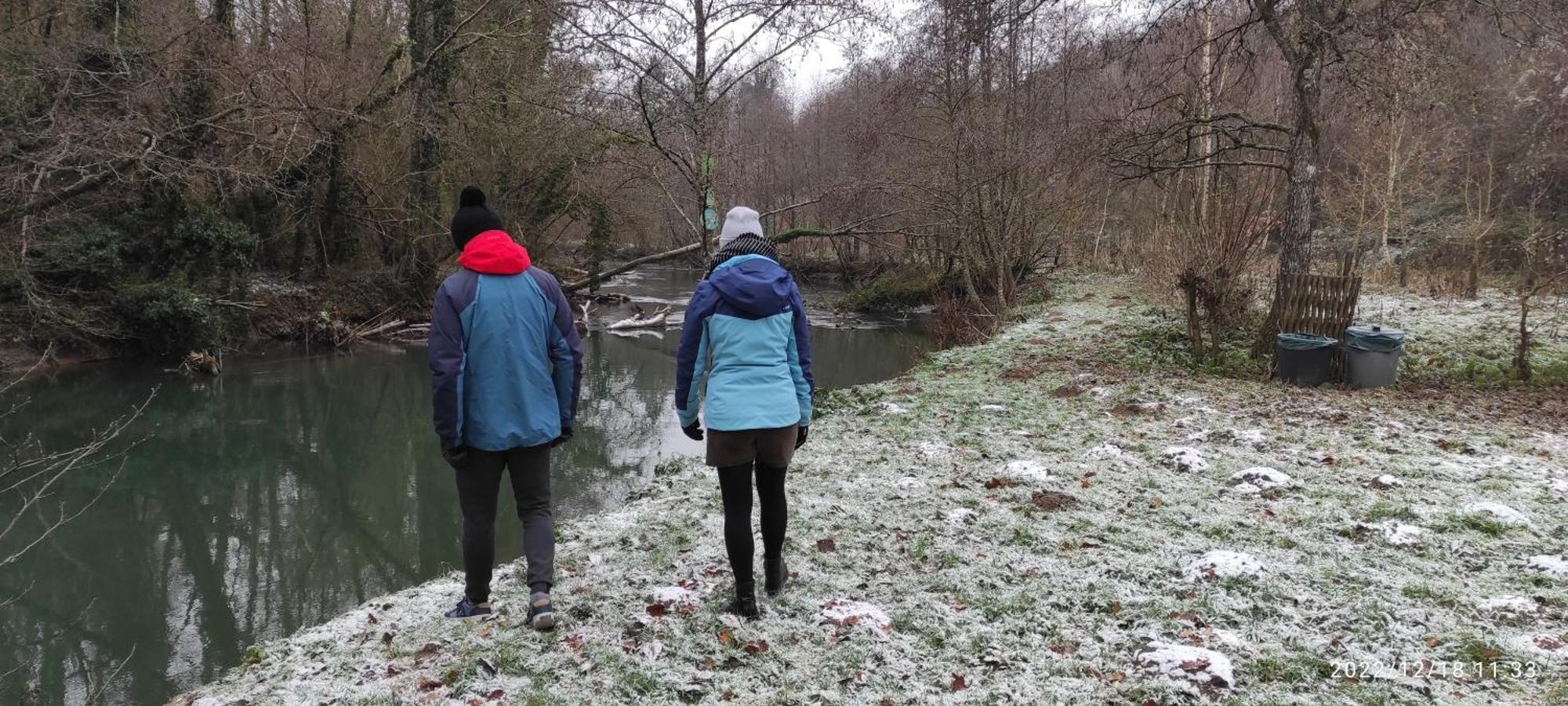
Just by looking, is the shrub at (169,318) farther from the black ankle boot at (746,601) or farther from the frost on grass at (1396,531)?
the frost on grass at (1396,531)

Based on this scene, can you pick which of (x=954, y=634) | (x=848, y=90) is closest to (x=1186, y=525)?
(x=954, y=634)

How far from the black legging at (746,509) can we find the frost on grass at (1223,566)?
79.2 inches

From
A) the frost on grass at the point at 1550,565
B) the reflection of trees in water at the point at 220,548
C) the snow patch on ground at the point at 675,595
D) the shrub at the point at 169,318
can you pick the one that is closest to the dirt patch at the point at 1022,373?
the frost on grass at the point at 1550,565

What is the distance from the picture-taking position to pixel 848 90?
33.3 meters

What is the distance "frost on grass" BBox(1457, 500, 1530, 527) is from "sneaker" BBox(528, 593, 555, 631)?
490cm

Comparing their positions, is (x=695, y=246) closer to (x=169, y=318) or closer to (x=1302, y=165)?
(x=1302, y=165)

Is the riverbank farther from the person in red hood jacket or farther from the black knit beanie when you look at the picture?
the black knit beanie

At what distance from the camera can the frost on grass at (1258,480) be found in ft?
17.4

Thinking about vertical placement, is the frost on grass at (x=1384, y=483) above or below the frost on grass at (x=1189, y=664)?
above

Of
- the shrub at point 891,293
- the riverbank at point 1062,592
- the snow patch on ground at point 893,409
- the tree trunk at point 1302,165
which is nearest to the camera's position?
the riverbank at point 1062,592

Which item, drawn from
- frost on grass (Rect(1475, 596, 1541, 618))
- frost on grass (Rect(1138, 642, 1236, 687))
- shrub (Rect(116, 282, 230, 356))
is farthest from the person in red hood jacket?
shrub (Rect(116, 282, 230, 356))

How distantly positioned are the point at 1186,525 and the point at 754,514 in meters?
2.52

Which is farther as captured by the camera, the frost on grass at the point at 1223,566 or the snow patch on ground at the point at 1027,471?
the snow patch on ground at the point at 1027,471

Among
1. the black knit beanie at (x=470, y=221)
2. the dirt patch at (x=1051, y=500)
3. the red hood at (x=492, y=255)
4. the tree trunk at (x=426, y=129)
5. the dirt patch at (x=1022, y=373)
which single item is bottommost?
the dirt patch at (x=1051, y=500)
